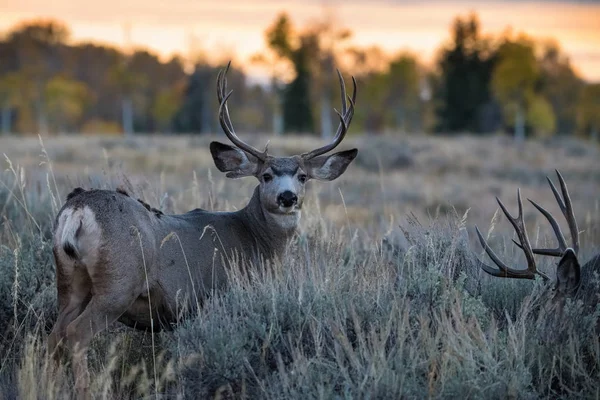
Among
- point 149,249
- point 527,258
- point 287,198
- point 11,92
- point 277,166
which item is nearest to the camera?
point 149,249

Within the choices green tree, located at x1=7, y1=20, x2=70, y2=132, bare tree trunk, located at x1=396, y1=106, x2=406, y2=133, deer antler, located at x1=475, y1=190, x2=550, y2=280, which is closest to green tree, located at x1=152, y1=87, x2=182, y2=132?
green tree, located at x1=7, y1=20, x2=70, y2=132

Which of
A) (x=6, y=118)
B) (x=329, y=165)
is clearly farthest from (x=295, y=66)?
(x=329, y=165)

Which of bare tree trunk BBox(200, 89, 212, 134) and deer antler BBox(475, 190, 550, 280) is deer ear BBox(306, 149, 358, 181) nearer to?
deer antler BBox(475, 190, 550, 280)

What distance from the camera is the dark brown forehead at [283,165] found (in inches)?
261

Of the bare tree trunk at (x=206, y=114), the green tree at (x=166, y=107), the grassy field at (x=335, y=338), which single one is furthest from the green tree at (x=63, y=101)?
the grassy field at (x=335, y=338)

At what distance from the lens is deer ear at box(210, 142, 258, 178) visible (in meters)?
6.85

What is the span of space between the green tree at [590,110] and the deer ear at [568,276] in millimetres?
73019

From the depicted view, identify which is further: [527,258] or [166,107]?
[166,107]

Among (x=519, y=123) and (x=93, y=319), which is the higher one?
(x=519, y=123)

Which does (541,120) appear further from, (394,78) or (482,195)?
(482,195)

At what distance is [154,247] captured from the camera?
18.3 ft

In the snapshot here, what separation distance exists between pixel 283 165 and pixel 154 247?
4.91ft

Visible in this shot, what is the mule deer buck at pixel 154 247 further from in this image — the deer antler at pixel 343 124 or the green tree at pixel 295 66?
the green tree at pixel 295 66

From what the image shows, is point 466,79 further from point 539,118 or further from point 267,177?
point 267,177
